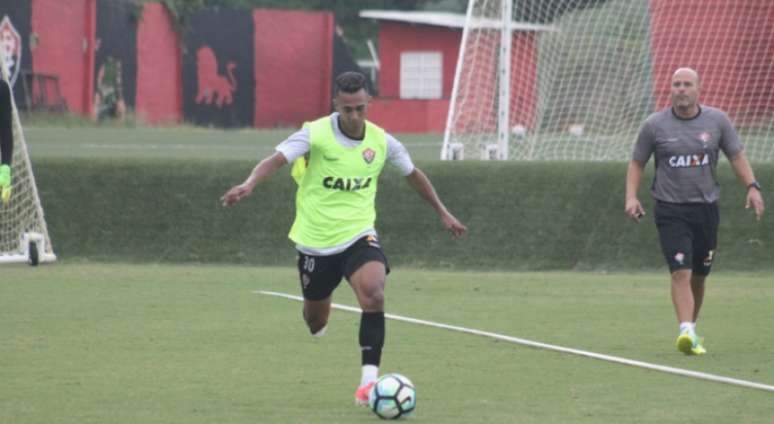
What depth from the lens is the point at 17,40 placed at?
129 ft

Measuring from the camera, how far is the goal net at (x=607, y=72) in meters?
22.0

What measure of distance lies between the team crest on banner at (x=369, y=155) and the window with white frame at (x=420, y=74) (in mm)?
43331

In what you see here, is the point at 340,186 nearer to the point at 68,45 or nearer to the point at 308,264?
the point at 308,264

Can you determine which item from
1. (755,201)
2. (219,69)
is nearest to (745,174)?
(755,201)

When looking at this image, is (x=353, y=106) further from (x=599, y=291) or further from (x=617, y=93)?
(x=617, y=93)

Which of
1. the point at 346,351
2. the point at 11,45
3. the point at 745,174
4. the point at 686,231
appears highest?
the point at 745,174

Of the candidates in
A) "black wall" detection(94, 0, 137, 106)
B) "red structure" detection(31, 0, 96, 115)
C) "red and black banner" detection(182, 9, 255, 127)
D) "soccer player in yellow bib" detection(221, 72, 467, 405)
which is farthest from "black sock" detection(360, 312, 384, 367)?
"red and black banner" detection(182, 9, 255, 127)

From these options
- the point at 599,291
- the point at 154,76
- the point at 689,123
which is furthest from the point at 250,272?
the point at 154,76

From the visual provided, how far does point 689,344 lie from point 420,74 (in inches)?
1683

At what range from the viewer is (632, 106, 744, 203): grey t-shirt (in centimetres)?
1166

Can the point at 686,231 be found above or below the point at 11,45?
above

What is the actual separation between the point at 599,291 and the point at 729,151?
453 cm

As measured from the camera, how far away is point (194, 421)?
809cm

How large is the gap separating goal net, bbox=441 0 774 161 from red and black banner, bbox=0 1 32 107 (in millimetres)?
18476
